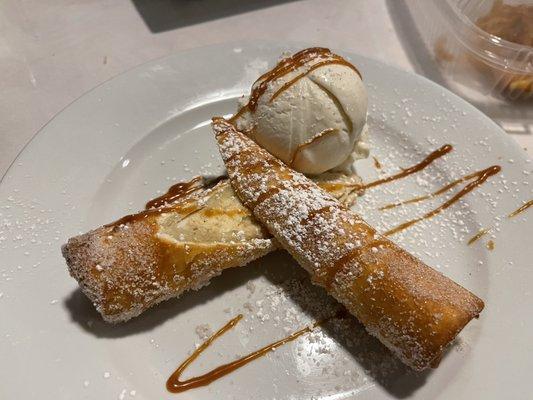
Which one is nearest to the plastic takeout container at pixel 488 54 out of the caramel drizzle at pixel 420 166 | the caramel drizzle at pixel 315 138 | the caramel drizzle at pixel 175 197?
the caramel drizzle at pixel 420 166

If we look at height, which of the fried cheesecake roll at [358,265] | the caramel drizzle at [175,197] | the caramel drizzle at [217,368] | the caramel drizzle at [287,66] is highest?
the caramel drizzle at [287,66]

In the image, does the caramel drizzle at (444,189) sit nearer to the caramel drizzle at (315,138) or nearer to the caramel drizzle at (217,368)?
the caramel drizzle at (315,138)

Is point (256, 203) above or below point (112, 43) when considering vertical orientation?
above

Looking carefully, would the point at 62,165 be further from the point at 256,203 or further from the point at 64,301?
the point at 256,203

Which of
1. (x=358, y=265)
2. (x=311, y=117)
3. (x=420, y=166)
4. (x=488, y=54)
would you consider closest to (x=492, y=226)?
(x=420, y=166)

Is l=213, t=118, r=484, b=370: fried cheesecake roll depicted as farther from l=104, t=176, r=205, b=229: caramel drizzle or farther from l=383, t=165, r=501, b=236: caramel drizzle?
l=383, t=165, r=501, b=236: caramel drizzle

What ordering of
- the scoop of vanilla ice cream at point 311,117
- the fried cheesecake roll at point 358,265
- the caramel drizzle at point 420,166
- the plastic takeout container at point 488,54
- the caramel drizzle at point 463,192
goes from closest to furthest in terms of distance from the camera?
the fried cheesecake roll at point 358,265 < the scoop of vanilla ice cream at point 311,117 < the caramel drizzle at point 463,192 < the caramel drizzle at point 420,166 < the plastic takeout container at point 488,54

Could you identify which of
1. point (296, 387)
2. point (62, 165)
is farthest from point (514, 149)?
point (62, 165)
